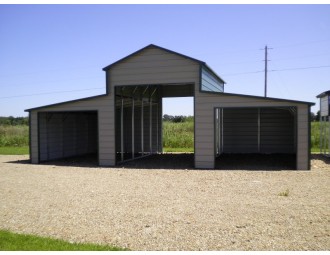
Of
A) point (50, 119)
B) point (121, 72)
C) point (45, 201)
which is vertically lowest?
point (45, 201)

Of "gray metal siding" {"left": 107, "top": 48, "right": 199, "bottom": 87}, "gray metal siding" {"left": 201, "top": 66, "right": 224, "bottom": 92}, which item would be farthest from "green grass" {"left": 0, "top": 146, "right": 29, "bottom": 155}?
"gray metal siding" {"left": 201, "top": 66, "right": 224, "bottom": 92}

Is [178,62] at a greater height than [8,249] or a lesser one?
greater

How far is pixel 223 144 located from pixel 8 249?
15.9 m

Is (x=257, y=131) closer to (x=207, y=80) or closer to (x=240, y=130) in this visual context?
(x=240, y=130)

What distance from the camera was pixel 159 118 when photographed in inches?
804

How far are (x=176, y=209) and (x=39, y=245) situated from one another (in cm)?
286

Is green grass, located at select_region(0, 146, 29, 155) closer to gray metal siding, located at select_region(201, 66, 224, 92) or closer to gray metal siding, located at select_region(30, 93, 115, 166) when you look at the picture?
gray metal siding, located at select_region(30, 93, 115, 166)

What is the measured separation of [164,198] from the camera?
8.23m

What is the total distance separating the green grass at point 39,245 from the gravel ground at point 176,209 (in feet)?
0.95

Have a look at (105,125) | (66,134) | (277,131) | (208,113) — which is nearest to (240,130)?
(277,131)

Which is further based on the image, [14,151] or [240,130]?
[14,151]
